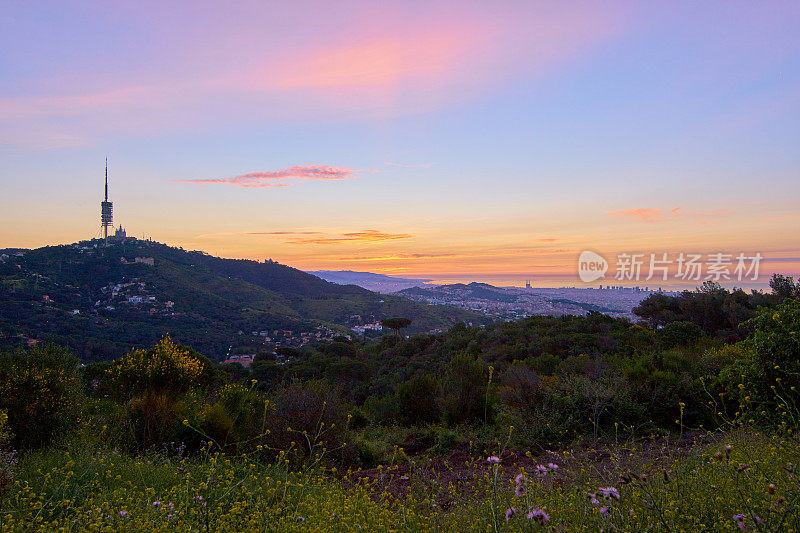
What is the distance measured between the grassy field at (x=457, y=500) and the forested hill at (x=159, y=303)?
33817 millimetres

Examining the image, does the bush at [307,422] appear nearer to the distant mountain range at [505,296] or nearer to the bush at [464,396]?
the bush at [464,396]

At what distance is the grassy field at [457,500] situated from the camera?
2.48m

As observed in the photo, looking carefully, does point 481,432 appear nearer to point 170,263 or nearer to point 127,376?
point 127,376

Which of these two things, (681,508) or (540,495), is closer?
(681,508)

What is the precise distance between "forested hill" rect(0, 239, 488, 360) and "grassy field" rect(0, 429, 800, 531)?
33.8m

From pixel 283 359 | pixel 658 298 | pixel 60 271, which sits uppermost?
pixel 658 298

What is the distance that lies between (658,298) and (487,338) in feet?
26.5

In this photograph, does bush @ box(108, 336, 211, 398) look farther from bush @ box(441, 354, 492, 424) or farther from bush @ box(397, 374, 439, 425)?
bush @ box(441, 354, 492, 424)

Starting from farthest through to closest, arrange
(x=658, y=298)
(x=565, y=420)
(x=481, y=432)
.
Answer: (x=658, y=298)
(x=481, y=432)
(x=565, y=420)

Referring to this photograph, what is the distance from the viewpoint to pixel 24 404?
6.34 meters

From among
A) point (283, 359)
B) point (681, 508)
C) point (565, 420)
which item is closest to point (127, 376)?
point (565, 420)

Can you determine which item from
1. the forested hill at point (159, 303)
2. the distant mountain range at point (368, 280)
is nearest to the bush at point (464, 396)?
the forested hill at point (159, 303)

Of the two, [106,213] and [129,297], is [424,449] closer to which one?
[129,297]

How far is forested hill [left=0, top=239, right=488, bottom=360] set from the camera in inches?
Result: 1539
